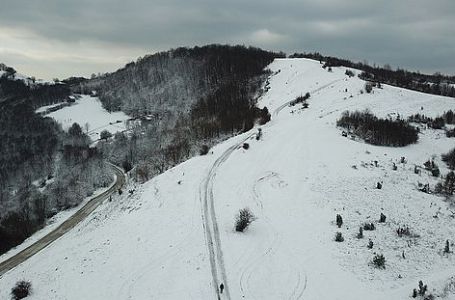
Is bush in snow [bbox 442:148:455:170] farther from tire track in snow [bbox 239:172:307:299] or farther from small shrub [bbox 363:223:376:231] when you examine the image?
tire track in snow [bbox 239:172:307:299]

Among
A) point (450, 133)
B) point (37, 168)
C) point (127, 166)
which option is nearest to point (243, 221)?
point (450, 133)

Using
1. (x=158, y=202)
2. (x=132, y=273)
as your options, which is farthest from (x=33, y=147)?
(x=132, y=273)

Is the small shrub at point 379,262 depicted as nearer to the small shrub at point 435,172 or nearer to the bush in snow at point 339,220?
the bush in snow at point 339,220

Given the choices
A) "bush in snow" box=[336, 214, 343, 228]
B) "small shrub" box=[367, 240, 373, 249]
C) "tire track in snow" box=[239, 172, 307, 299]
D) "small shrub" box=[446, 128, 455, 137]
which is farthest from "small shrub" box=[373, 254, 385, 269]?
"small shrub" box=[446, 128, 455, 137]

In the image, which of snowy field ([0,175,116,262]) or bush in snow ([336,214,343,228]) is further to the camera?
snowy field ([0,175,116,262])

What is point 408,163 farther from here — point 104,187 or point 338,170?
point 104,187

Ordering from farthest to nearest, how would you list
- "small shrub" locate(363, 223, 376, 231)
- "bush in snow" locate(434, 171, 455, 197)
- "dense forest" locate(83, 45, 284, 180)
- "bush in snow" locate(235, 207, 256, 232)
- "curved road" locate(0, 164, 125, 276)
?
"dense forest" locate(83, 45, 284, 180) → "curved road" locate(0, 164, 125, 276) → "bush in snow" locate(434, 171, 455, 197) → "bush in snow" locate(235, 207, 256, 232) → "small shrub" locate(363, 223, 376, 231)

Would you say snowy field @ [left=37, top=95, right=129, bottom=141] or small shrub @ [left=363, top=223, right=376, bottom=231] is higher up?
small shrub @ [left=363, top=223, right=376, bottom=231]

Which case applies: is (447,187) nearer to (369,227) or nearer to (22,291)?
(369,227)
